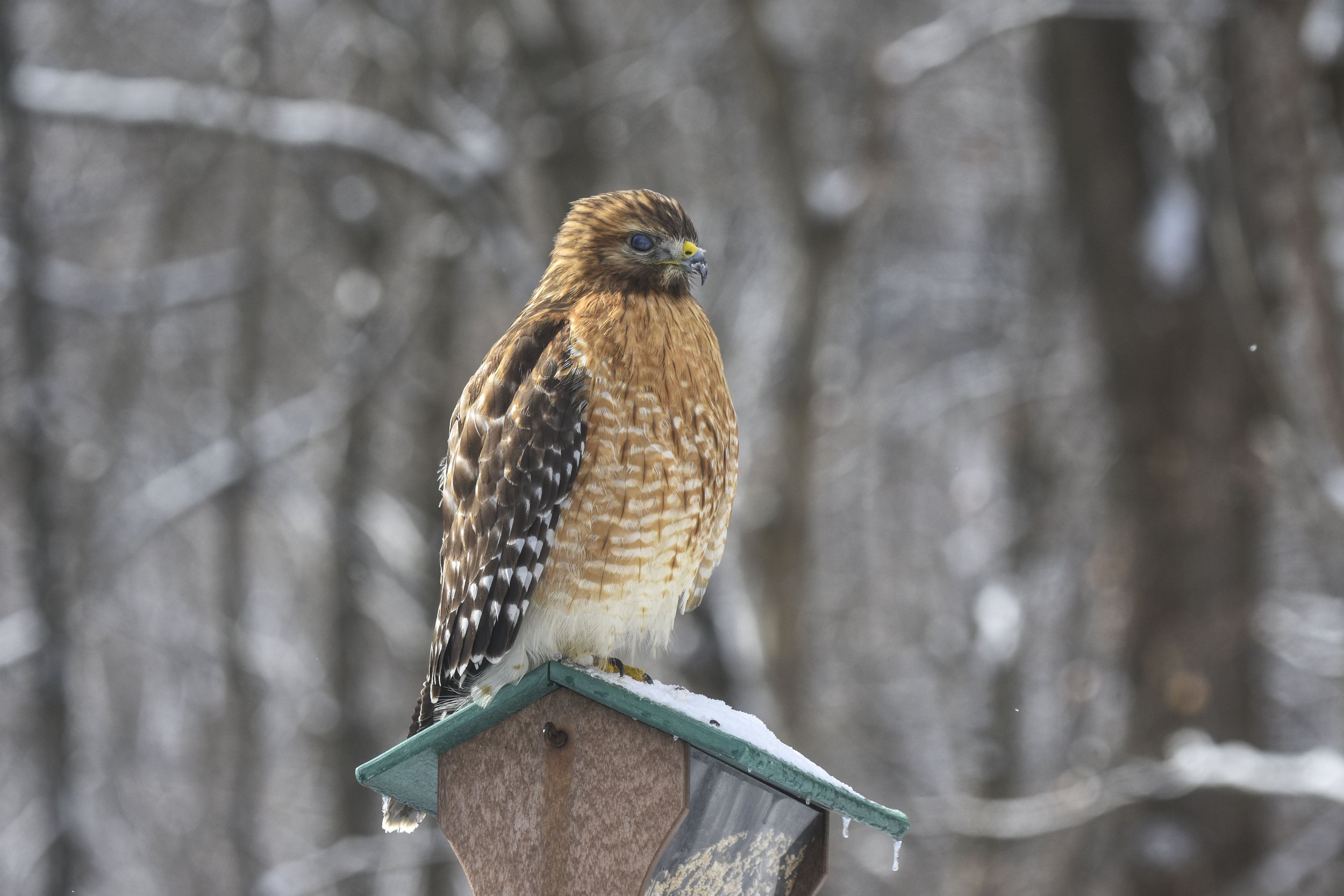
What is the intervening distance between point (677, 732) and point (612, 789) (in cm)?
19

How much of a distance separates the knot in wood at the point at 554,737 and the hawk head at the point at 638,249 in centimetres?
105

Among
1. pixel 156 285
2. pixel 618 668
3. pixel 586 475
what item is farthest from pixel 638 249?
pixel 156 285

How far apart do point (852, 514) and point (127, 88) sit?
11.2 meters

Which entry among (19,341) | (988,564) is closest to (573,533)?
(19,341)

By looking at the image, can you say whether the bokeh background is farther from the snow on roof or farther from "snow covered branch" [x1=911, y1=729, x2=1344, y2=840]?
the snow on roof

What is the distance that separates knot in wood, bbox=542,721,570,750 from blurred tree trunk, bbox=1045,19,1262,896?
5.46 meters

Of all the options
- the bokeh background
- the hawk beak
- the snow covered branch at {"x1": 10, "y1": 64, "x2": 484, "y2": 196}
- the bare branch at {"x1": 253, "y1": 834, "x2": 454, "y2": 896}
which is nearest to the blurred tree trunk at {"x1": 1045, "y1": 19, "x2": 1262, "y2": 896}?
the bokeh background

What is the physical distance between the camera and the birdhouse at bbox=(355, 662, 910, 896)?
2574 mm

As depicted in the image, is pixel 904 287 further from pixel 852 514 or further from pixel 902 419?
pixel 852 514

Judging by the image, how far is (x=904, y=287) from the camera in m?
13.0

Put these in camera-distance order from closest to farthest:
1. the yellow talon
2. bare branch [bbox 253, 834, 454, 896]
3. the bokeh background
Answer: the yellow talon
the bokeh background
bare branch [bbox 253, 834, 454, 896]

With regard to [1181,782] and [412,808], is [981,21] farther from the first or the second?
[412,808]

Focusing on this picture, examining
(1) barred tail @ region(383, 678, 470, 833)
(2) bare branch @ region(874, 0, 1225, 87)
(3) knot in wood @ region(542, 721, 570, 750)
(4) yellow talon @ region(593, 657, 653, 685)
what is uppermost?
(2) bare branch @ region(874, 0, 1225, 87)

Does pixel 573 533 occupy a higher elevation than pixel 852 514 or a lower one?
higher
